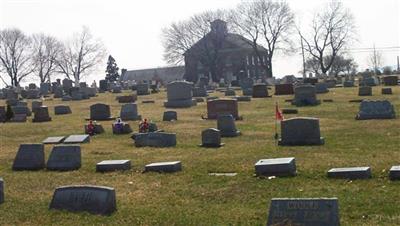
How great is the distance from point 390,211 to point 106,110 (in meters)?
21.5

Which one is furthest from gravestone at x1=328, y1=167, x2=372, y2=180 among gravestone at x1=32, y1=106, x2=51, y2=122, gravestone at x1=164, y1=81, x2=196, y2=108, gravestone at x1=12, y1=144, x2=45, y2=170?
gravestone at x1=164, y1=81, x2=196, y2=108

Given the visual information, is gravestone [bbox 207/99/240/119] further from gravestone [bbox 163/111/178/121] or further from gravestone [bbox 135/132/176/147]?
gravestone [bbox 135/132/176/147]

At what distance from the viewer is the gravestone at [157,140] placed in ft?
61.2

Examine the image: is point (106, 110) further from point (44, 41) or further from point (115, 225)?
point (44, 41)

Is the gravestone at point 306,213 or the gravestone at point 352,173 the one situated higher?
the gravestone at point 306,213

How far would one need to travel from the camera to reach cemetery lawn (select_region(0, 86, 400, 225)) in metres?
9.44

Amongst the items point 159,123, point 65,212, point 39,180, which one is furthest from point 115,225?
point 159,123

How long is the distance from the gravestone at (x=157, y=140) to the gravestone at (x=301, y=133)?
339cm

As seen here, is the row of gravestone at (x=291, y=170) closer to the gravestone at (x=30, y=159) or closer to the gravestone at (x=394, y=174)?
the gravestone at (x=394, y=174)

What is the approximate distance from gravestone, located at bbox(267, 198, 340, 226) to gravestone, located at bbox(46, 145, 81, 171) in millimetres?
8416

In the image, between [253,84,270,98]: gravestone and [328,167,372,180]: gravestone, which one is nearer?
[328,167,372,180]: gravestone

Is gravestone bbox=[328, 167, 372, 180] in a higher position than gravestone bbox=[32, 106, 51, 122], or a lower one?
lower

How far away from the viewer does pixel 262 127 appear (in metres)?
23.4

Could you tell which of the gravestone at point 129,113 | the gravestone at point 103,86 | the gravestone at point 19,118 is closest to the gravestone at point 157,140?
the gravestone at point 129,113
